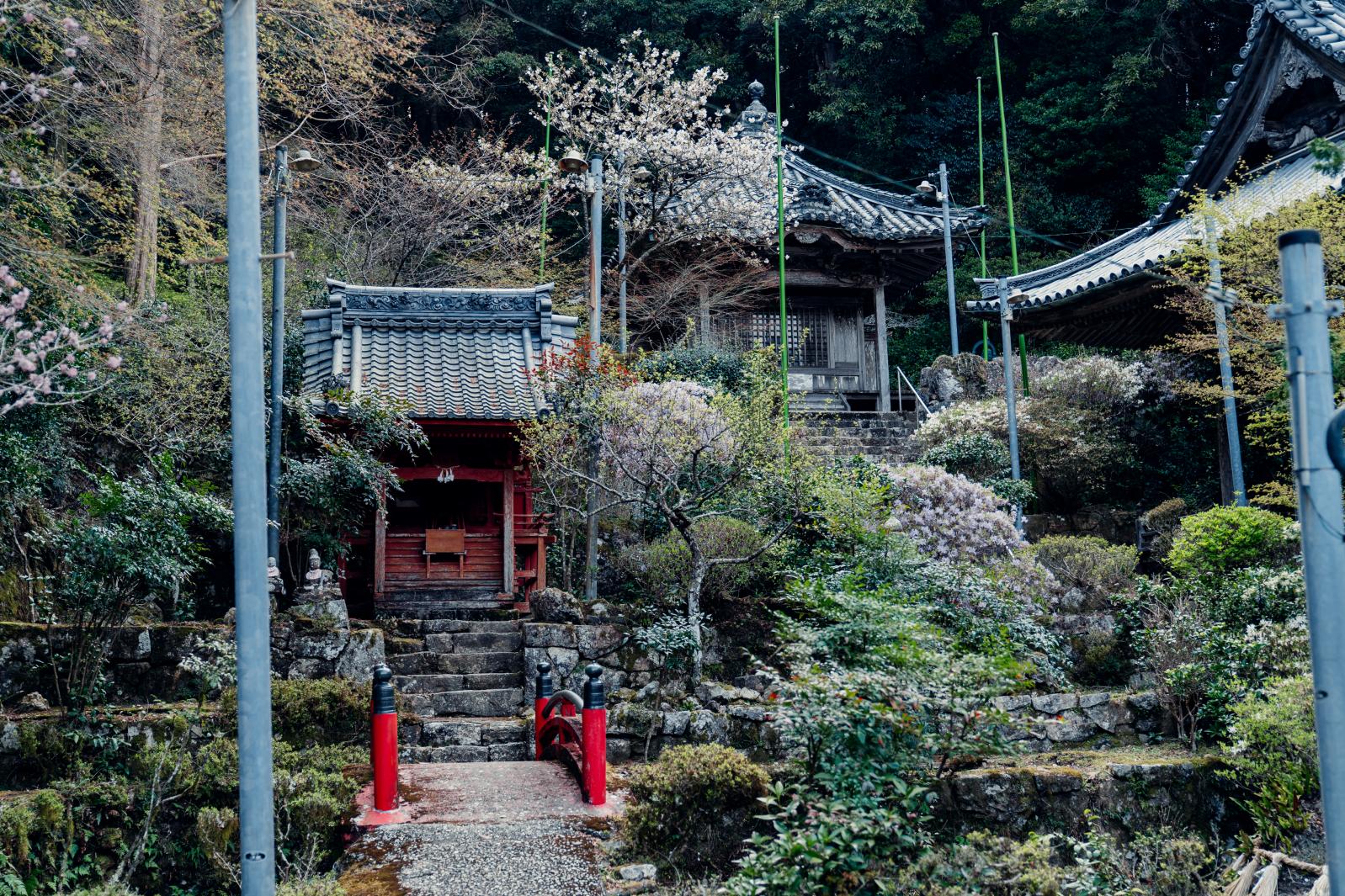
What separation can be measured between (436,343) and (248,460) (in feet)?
34.6

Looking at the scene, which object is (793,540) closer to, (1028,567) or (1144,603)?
(1028,567)

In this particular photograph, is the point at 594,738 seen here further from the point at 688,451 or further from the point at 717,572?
the point at 717,572

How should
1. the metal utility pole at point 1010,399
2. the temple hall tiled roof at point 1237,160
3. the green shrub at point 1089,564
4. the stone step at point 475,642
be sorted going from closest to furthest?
the stone step at point 475,642
the green shrub at point 1089,564
the temple hall tiled roof at point 1237,160
the metal utility pole at point 1010,399

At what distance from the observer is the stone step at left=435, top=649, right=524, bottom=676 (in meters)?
11.5

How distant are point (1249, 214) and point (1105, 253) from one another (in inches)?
154

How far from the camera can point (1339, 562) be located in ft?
11.1

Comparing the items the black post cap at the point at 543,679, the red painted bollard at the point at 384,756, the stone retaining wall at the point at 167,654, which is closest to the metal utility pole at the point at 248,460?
the red painted bollard at the point at 384,756

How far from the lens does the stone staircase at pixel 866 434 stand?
696 inches

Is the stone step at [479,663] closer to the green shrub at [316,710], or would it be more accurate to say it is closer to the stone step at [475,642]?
the stone step at [475,642]

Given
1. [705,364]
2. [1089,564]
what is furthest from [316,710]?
[705,364]

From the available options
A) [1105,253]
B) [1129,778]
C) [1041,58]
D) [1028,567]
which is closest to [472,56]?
[1041,58]

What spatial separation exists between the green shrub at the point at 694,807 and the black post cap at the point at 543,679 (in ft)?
8.45

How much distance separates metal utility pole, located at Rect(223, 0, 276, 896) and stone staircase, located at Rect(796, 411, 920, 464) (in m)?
12.2

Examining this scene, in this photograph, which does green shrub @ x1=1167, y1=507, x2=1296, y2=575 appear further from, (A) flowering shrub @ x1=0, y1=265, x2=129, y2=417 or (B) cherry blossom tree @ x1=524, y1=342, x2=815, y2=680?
(A) flowering shrub @ x1=0, y1=265, x2=129, y2=417
